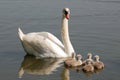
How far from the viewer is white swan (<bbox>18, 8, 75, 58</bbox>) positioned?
1412 centimetres

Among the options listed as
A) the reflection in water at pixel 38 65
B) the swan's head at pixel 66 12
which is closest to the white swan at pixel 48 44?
the swan's head at pixel 66 12

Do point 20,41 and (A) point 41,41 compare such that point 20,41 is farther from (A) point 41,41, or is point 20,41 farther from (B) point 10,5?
(B) point 10,5

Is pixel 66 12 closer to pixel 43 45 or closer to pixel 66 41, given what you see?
pixel 66 41

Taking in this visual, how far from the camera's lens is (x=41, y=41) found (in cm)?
1423

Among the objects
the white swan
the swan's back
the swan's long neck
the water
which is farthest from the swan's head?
the water

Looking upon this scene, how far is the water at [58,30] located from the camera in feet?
42.1

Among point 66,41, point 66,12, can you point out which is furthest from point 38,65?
point 66,12

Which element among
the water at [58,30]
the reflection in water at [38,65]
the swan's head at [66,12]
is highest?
the swan's head at [66,12]

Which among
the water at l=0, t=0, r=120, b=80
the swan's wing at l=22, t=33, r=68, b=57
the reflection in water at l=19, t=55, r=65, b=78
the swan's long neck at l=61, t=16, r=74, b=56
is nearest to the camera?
the water at l=0, t=0, r=120, b=80

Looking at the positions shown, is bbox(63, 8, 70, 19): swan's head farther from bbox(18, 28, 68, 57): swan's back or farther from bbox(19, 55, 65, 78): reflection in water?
bbox(19, 55, 65, 78): reflection in water

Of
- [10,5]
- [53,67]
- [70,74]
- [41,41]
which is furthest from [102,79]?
[10,5]

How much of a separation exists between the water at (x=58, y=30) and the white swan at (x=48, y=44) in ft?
0.89

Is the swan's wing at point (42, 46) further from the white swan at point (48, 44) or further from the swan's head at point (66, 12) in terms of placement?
the swan's head at point (66, 12)

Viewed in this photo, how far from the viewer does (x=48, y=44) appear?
14094mm
